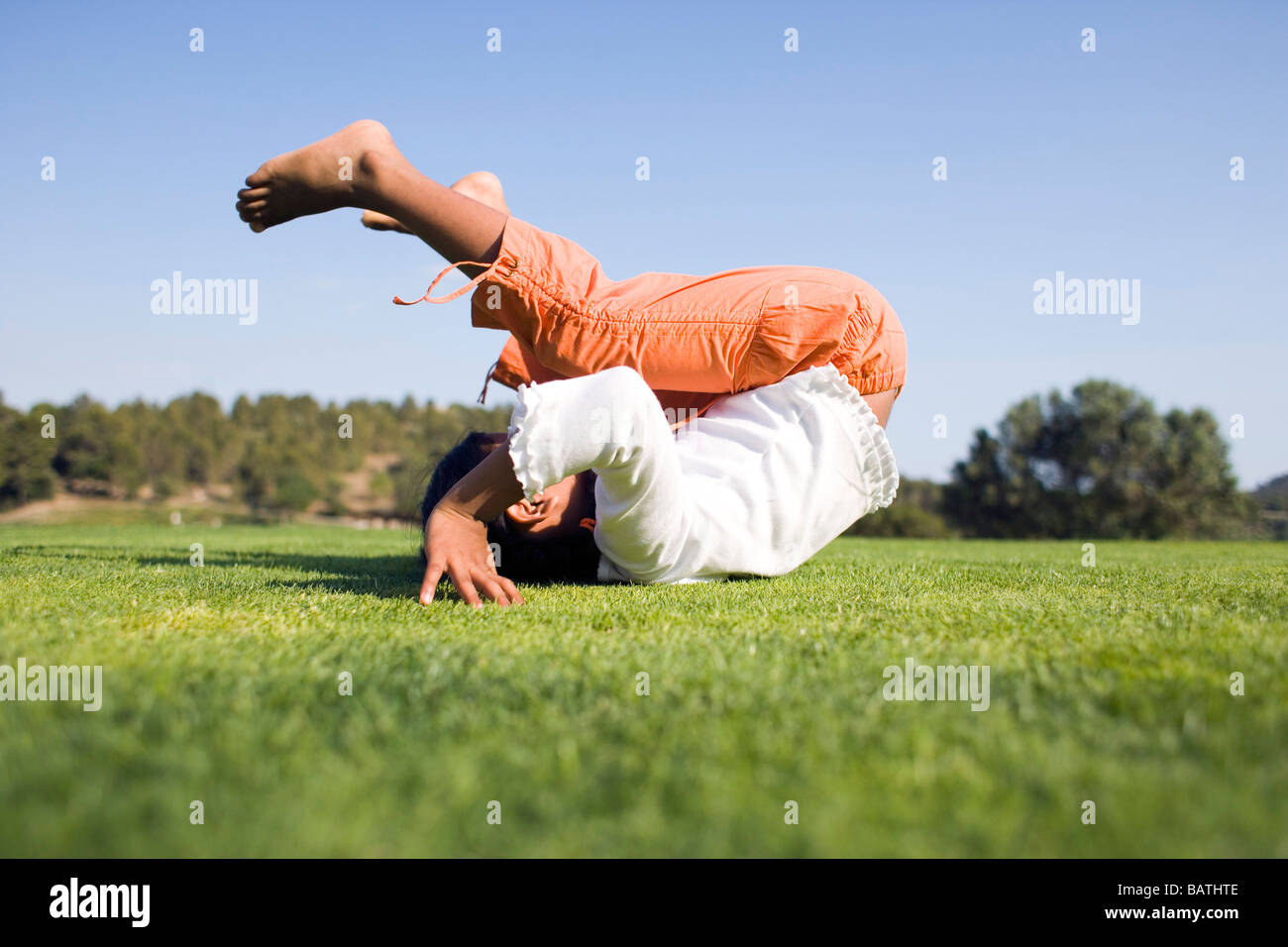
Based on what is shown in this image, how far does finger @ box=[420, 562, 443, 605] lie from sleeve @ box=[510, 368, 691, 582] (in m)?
0.49

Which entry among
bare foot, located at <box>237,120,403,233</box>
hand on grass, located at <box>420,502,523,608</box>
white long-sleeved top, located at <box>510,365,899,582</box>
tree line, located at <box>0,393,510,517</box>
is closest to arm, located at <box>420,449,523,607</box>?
hand on grass, located at <box>420,502,523,608</box>

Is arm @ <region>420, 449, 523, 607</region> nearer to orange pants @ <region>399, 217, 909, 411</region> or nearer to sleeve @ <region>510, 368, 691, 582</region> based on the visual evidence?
sleeve @ <region>510, 368, 691, 582</region>

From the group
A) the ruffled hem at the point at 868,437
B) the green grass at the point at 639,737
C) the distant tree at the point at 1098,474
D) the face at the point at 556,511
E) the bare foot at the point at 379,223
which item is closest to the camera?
the green grass at the point at 639,737

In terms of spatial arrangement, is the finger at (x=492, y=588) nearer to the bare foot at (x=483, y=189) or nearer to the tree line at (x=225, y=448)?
the bare foot at (x=483, y=189)

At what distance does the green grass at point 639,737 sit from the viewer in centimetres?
98

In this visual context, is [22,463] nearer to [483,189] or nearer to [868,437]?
[483,189]

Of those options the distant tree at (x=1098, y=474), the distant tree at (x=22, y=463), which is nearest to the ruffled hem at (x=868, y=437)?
the distant tree at (x=1098, y=474)

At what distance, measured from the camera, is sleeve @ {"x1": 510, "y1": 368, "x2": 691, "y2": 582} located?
96.1 inches

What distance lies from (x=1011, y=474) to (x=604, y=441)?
151ft

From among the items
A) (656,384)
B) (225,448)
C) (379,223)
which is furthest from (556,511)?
(225,448)

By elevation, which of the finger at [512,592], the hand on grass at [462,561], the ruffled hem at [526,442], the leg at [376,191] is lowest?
the finger at [512,592]

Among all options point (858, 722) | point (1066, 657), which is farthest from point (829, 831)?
point (1066, 657)

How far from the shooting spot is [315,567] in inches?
174

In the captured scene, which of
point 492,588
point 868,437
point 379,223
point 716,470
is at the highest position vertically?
point 379,223
